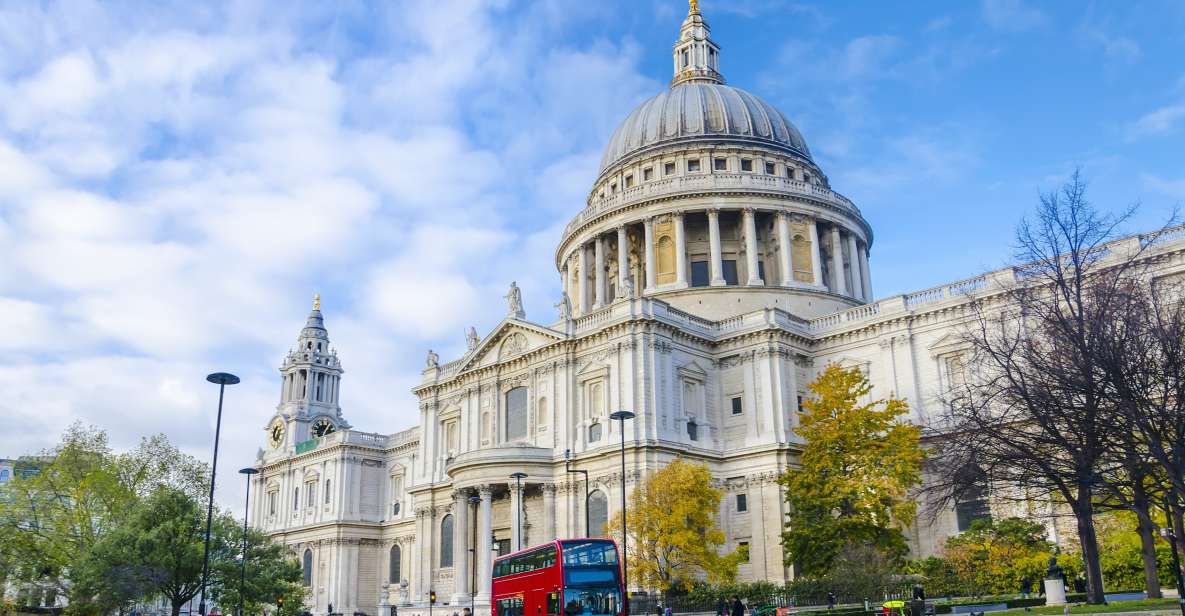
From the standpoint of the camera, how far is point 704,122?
253 feet

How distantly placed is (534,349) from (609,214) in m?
17.2

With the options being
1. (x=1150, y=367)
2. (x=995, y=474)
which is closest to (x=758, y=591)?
(x=995, y=474)

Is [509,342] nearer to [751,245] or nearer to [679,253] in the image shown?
[679,253]

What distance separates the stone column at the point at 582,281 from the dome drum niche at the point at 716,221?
101mm

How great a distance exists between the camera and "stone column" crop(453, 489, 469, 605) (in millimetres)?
55969

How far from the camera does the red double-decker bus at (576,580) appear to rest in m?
32.5

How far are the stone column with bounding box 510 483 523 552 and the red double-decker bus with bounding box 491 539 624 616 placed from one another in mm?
16308

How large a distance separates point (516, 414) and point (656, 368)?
10759 millimetres

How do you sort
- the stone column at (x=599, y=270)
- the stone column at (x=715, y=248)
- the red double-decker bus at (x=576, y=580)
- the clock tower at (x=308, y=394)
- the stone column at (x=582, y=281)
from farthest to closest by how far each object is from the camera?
1. the clock tower at (x=308, y=394)
2. the stone column at (x=582, y=281)
3. the stone column at (x=599, y=270)
4. the stone column at (x=715, y=248)
5. the red double-decker bus at (x=576, y=580)

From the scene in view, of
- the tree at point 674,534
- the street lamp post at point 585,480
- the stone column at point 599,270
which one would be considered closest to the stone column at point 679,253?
the stone column at point 599,270

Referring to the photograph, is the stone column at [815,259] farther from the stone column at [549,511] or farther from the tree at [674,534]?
the tree at [674,534]

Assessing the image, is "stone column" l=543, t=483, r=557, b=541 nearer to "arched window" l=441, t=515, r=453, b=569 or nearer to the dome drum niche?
"arched window" l=441, t=515, r=453, b=569

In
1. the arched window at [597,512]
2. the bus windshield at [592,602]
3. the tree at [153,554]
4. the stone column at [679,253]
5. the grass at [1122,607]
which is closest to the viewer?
the grass at [1122,607]

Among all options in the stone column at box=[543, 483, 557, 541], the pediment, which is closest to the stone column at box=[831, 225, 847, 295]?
the pediment
